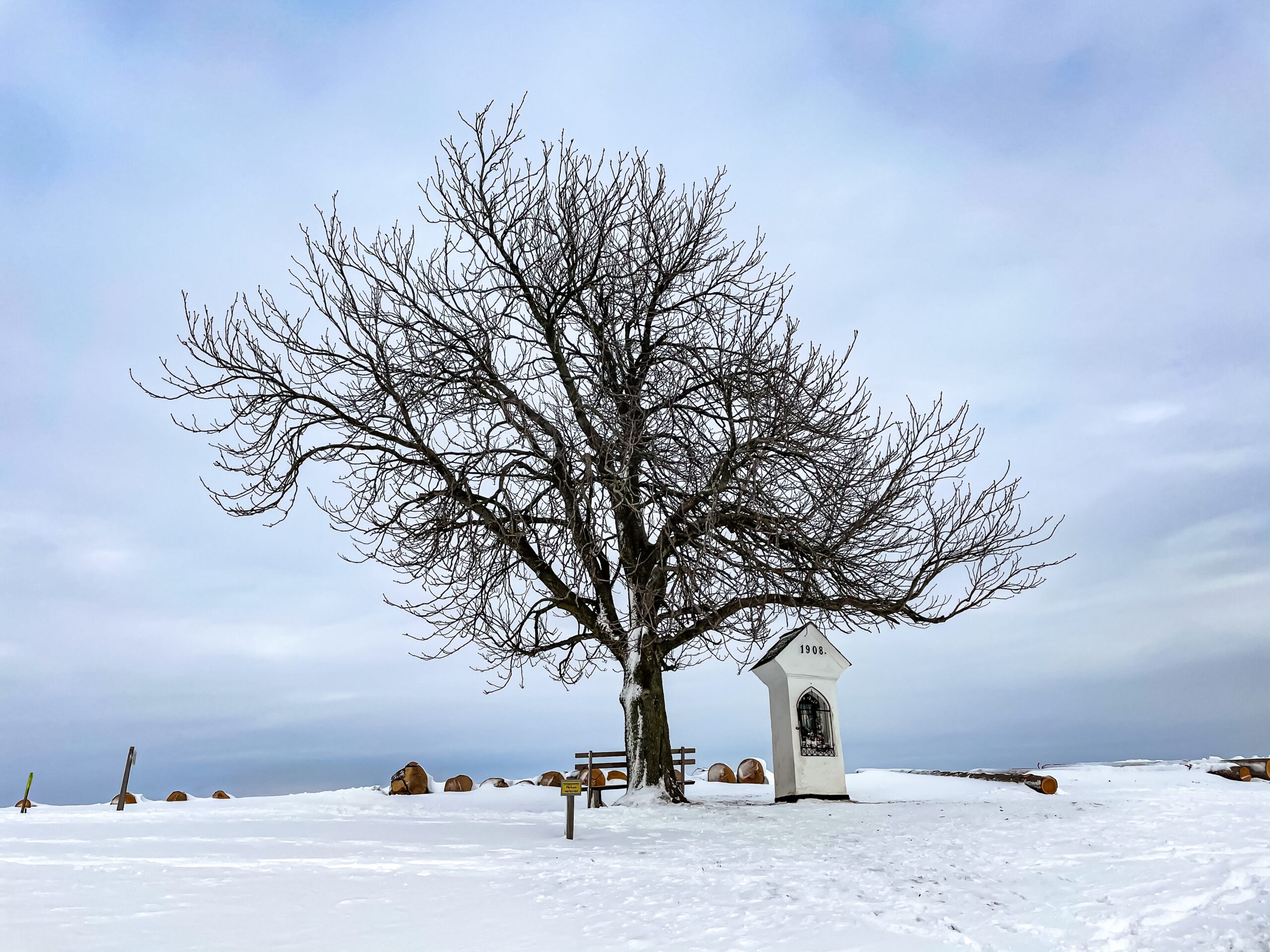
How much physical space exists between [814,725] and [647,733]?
9.14ft

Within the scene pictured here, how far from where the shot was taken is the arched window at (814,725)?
13359 millimetres

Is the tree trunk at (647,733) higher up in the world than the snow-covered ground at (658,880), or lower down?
higher up

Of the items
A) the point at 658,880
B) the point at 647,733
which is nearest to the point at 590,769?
the point at 647,733

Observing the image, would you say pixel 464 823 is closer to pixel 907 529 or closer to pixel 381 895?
pixel 381 895

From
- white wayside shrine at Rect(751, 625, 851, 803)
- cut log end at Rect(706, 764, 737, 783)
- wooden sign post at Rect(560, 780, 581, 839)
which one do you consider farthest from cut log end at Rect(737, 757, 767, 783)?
wooden sign post at Rect(560, 780, 581, 839)

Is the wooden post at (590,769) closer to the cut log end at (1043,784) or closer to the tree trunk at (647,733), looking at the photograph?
the tree trunk at (647,733)

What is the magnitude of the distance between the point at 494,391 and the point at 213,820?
6720 mm

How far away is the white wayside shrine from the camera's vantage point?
43.2ft

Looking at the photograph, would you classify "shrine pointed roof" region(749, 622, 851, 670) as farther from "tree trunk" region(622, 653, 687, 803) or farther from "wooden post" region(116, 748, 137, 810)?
"wooden post" region(116, 748, 137, 810)

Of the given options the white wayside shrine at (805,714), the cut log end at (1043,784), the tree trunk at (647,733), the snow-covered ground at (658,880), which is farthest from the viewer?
the cut log end at (1043,784)

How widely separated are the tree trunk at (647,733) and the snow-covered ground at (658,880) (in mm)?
1114

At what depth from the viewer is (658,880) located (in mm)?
7379

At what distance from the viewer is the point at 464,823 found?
34.1 feet

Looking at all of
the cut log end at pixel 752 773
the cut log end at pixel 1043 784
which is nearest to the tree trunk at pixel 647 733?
the cut log end at pixel 752 773
